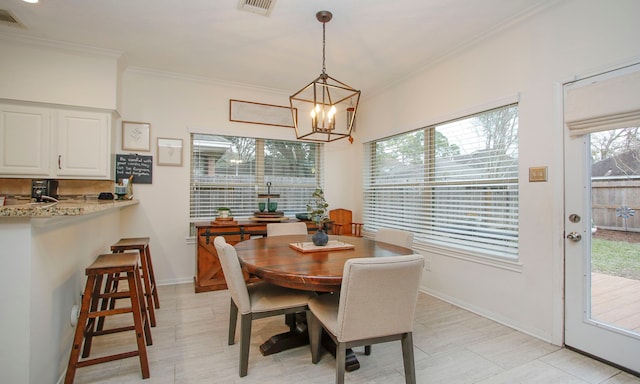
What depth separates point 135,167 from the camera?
375cm

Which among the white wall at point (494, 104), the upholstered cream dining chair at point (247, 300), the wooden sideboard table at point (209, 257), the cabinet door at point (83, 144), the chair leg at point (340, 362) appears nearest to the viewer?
the chair leg at point (340, 362)

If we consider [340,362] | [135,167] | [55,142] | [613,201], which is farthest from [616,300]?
[55,142]

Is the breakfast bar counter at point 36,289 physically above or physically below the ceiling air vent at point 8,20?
below

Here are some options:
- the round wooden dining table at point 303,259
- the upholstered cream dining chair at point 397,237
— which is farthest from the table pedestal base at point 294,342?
the upholstered cream dining chair at point 397,237

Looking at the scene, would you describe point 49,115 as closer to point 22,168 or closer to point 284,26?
point 22,168

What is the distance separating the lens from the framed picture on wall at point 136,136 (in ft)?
12.2

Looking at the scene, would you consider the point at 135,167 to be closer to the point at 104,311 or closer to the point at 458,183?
the point at 104,311

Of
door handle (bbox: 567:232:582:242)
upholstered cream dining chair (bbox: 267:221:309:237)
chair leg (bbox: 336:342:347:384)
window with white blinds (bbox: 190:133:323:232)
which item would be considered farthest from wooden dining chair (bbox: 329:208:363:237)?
chair leg (bbox: 336:342:347:384)

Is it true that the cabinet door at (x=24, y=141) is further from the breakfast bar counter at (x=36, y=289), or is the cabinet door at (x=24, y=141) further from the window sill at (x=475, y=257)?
the window sill at (x=475, y=257)

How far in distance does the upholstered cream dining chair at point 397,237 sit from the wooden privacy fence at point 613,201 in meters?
1.32

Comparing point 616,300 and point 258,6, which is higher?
point 258,6

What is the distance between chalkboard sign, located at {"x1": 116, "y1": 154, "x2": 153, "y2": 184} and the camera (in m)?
3.69

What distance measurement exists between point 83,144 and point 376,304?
11.4ft

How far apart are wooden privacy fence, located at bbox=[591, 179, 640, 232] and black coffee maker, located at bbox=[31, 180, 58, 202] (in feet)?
15.1
